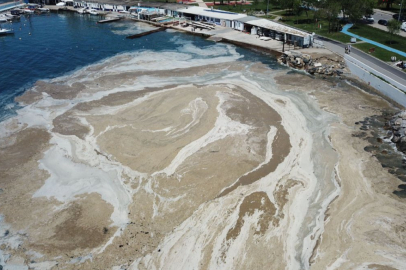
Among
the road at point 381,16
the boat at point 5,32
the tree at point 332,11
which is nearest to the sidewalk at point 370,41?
the tree at point 332,11

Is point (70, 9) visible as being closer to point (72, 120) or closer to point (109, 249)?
point (72, 120)

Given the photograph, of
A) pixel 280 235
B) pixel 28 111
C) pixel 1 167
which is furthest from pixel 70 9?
pixel 280 235

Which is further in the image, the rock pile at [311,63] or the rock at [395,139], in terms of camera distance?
the rock pile at [311,63]

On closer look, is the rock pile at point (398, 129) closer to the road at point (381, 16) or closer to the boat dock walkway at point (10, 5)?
the road at point (381, 16)

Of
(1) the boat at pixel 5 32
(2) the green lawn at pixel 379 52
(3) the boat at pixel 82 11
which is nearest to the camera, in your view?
(2) the green lawn at pixel 379 52

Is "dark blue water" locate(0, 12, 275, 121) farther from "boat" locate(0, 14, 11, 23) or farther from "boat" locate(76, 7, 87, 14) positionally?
"boat" locate(76, 7, 87, 14)

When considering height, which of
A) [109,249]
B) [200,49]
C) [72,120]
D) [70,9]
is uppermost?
[70,9]

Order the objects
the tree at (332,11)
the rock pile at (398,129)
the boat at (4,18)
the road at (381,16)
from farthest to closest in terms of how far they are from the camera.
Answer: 1. the boat at (4,18)
2. the road at (381,16)
3. the tree at (332,11)
4. the rock pile at (398,129)
